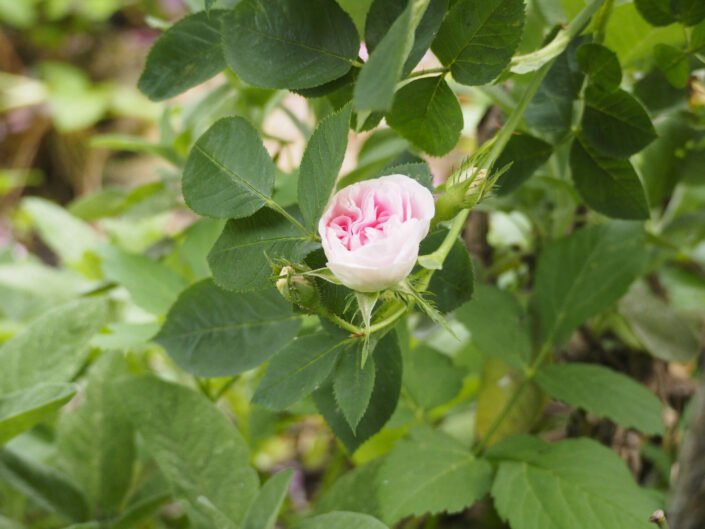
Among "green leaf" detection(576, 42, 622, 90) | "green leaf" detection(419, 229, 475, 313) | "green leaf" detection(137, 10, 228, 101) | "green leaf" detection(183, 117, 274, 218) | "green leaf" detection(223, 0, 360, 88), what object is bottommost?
"green leaf" detection(419, 229, 475, 313)

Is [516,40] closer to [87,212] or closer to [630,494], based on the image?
[630,494]

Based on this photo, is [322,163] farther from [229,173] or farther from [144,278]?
[144,278]

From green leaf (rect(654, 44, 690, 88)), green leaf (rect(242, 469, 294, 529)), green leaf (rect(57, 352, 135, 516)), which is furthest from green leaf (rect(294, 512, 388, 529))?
green leaf (rect(654, 44, 690, 88))

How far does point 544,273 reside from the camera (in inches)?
23.0

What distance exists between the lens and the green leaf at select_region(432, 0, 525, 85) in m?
0.36

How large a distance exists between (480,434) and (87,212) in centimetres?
48

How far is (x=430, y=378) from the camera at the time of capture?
1.86 ft

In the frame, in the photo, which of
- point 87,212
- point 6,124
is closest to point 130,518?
point 87,212

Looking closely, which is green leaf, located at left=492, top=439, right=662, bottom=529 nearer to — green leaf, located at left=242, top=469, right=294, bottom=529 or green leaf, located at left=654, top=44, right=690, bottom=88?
green leaf, located at left=242, top=469, right=294, bottom=529

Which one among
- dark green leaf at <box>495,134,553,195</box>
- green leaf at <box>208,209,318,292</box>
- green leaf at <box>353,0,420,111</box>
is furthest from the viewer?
dark green leaf at <box>495,134,553,195</box>

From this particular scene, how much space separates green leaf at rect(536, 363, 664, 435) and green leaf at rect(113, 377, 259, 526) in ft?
0.79

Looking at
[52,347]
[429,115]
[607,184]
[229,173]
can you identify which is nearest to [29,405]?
[52,347]

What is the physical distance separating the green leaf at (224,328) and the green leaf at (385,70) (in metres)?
0.21

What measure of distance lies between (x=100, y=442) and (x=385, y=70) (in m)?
0.46
